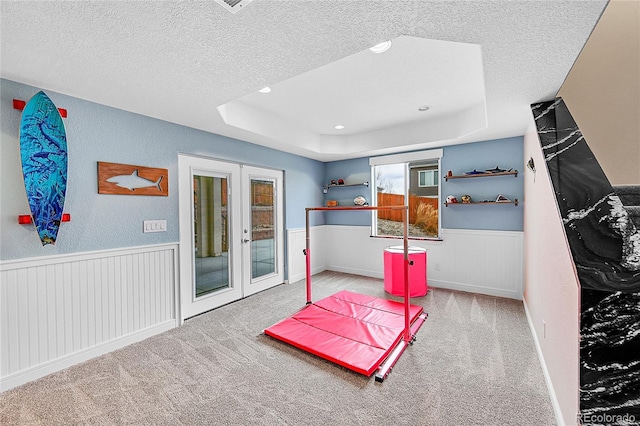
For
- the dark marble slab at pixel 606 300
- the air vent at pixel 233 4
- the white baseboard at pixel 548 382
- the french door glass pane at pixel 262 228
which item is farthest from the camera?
the french door glass pane at pixel 262 228

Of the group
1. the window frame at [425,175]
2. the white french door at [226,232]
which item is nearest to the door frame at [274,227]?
the white french door at [226,232]

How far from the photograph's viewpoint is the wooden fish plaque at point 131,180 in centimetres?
265

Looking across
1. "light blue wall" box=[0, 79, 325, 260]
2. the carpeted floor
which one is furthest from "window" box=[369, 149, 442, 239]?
"light blue wall" box=[0, 79, 325, 260]

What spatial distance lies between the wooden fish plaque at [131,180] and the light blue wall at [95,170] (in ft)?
0.17

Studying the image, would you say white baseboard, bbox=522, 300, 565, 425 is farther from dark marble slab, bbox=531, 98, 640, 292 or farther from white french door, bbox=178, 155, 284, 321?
white french door, bbox=178, 155, 284, 321

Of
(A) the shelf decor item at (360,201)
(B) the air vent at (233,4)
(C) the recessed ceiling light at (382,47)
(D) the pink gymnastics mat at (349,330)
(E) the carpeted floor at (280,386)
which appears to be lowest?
(E) the carpeted floor at (280,386)

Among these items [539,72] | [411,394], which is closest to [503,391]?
[411,394]

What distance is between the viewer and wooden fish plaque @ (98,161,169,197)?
2654 mm

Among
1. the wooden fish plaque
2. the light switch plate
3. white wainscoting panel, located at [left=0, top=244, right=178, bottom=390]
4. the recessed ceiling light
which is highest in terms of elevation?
the recessed ceiling light

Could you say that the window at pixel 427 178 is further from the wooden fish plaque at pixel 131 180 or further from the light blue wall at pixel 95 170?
the wooden fish plaque at pixel 131 180

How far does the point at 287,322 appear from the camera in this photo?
3.08 meters

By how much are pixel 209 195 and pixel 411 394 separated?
3.13m

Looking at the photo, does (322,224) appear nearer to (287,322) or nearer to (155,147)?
(287,322)

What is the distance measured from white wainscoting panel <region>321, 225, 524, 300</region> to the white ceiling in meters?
1.65
